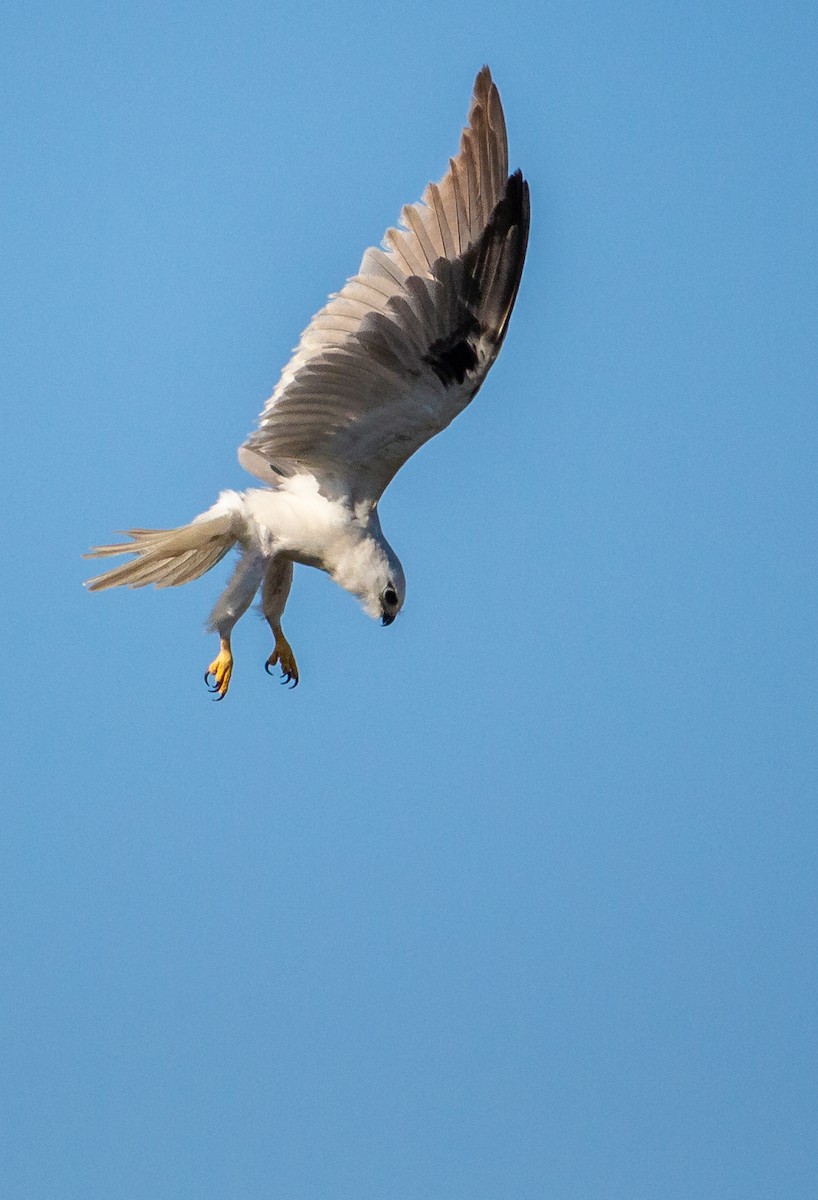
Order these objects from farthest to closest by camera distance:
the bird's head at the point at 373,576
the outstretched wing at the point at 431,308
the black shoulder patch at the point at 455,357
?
the bird's head at the point at 373,576 < the black shoulder patch at the point at 455,357 < the outstretched wing at the point at 431,308

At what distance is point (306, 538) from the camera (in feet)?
32.2

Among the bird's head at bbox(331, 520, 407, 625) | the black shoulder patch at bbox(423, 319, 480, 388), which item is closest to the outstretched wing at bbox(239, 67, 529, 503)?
the black shoulder patch at bbox(423, 319, 480, 388)

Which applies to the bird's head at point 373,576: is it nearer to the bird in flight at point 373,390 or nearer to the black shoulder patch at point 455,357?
the bird in flight at point 373,390

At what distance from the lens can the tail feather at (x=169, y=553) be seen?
32.5ft

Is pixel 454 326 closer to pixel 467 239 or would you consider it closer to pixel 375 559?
pixel 467 239

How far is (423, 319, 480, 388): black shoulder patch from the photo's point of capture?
9469 mm

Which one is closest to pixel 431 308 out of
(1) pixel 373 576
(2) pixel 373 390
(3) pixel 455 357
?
(3) pixel 455 357

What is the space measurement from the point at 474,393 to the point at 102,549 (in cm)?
195

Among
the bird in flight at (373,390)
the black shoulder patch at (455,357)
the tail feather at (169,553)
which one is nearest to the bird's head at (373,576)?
the bird in flight at (373,390)

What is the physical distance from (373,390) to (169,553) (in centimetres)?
133

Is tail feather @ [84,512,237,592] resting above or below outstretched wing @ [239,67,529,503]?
below

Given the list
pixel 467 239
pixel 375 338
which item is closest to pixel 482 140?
pixel 467 239

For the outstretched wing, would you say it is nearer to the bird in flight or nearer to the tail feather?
the bird in flight

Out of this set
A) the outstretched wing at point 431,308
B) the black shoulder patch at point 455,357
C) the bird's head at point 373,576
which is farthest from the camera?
the bird's head at point 373,576
